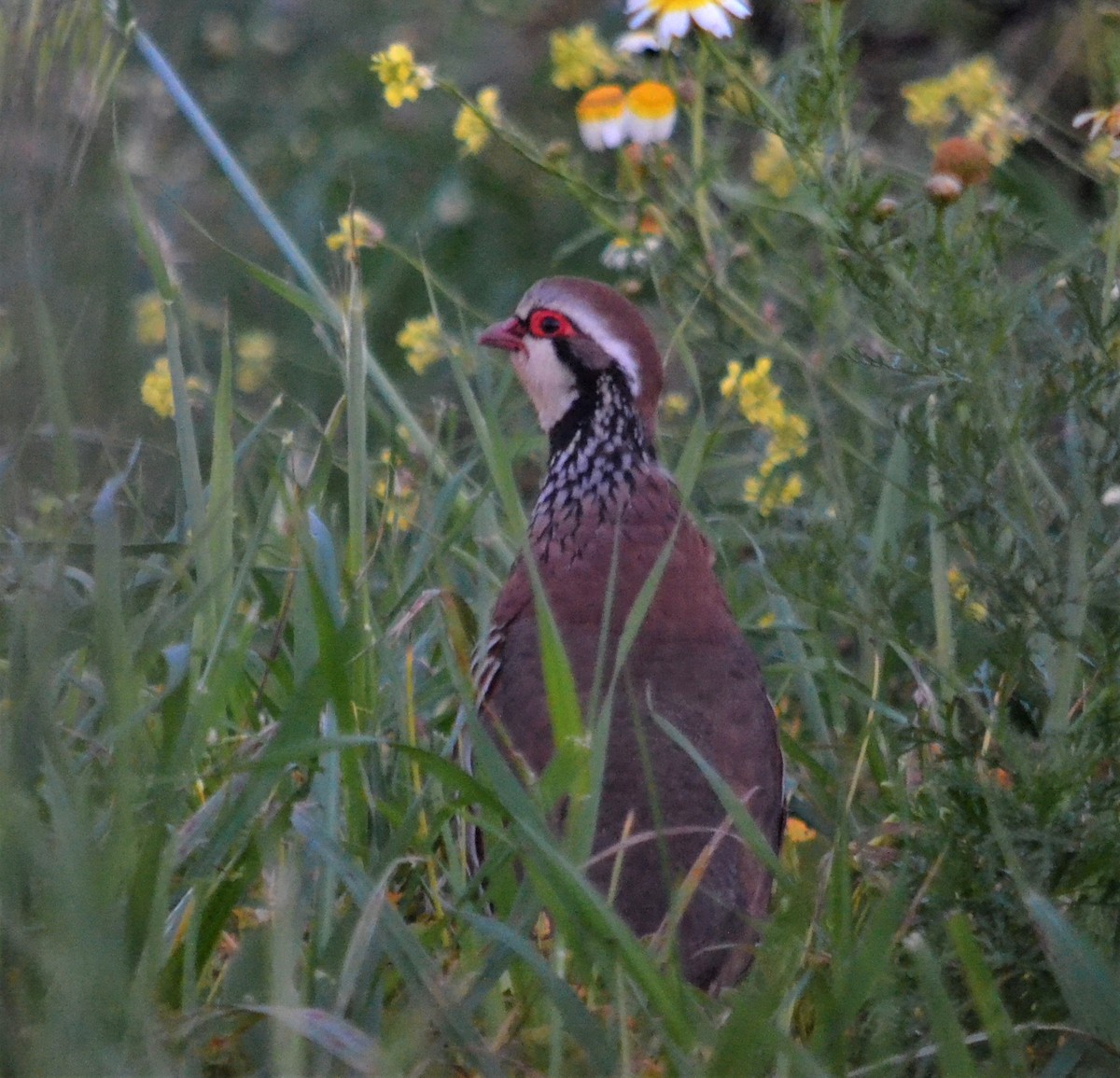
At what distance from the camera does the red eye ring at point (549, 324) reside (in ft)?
11.7

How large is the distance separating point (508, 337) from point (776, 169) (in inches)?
23.0

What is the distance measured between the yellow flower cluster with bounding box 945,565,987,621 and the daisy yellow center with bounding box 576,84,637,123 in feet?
3.12

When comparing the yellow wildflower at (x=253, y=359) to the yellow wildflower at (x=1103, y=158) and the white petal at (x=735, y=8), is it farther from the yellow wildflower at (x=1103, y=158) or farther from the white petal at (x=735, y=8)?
the yellow wildflower at (x=1103, y=158)

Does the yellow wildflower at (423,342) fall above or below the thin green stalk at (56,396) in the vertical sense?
above

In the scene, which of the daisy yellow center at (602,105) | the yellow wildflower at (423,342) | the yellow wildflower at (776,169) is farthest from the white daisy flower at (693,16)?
the yellow wildflower at (423,342)

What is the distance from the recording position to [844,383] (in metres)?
3.73

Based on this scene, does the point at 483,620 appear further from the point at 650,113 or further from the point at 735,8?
the point at 735,8

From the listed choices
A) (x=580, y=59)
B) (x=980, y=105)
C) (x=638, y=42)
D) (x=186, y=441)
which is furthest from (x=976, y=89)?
(x=186, y=441)

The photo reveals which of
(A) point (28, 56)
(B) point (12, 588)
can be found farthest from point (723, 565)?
(A) point (28, 56)

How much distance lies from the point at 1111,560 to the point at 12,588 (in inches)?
55.4

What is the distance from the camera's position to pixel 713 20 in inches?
117

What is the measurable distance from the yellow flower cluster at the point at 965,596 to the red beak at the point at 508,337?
87 centimetres

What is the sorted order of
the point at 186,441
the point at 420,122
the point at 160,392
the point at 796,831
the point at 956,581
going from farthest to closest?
the point at 420,122, the point at 160,392, the point at 956,581, the point at 796,831, the point at 186,441

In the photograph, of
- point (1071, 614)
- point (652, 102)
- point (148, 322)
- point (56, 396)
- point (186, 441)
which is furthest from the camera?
point (148, 322)
